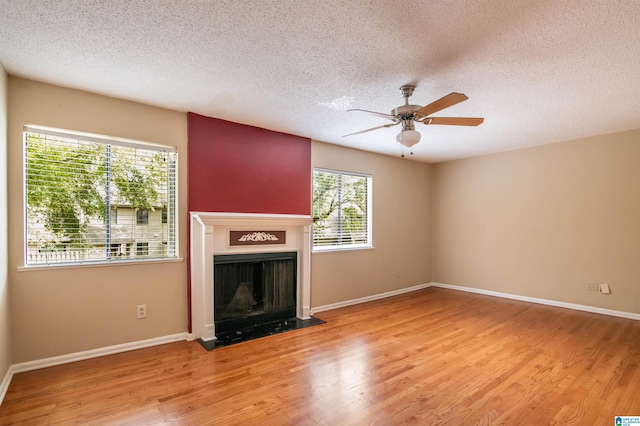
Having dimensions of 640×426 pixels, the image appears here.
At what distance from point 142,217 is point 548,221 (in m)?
5.48

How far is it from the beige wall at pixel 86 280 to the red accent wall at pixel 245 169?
165 mm

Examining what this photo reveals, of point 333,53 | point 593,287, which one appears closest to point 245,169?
point 333,53

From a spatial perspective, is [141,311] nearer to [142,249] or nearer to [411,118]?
[142,249]

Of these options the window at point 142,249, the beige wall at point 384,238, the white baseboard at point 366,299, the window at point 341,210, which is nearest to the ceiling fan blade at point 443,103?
the beige wall at point 384,238

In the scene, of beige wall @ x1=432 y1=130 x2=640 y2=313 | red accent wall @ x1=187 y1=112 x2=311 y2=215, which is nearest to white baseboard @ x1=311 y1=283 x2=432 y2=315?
beige wall @ x1=432 y1=130 x2=640 y2=313

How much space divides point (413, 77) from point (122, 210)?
2950mm

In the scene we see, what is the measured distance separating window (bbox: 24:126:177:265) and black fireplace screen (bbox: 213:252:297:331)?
67 centimetres

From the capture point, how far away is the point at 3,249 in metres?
2.42

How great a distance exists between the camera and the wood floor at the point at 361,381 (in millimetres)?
2104

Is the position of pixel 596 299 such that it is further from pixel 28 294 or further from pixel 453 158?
pixel 28 294

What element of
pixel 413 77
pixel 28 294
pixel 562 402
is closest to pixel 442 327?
pixel 562 402

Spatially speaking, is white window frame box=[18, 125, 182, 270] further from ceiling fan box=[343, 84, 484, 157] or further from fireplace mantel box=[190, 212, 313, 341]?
ceiling fan box=[343, 84, 484, 157]

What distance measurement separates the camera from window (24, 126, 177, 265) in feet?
8.99

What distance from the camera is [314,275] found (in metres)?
4.52
